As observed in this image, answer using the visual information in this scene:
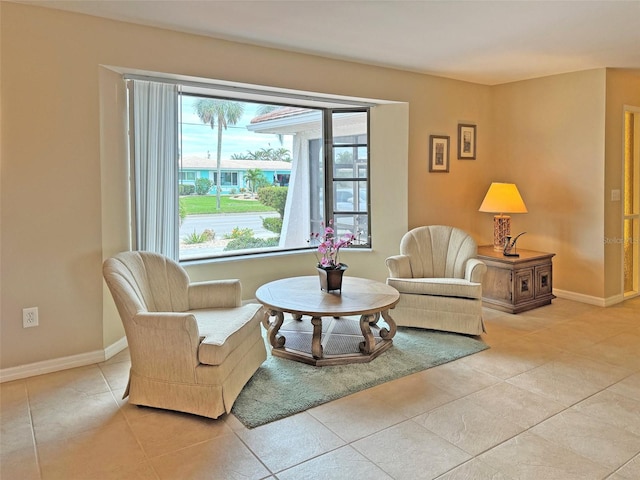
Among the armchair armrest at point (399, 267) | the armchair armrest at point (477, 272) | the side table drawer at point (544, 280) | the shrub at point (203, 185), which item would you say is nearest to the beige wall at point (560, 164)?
the side table drawer at point (544, 280)

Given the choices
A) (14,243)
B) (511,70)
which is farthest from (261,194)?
(511,70)

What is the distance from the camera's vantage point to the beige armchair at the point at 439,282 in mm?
3844

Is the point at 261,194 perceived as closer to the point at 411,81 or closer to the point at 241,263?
the point at 241,263

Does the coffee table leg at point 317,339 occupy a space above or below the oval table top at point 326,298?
below

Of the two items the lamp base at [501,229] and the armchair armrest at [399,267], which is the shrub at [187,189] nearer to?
the armchair armrest at [399,267]

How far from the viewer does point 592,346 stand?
366 centimetres

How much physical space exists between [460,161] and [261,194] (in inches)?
93.6

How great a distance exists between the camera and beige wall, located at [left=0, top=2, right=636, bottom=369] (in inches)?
121

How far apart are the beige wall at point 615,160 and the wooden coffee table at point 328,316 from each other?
2.72m

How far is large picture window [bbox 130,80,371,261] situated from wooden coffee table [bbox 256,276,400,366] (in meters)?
1.11

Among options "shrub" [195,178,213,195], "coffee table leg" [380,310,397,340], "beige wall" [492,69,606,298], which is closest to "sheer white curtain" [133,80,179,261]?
"shrub" [195,178,213,195]

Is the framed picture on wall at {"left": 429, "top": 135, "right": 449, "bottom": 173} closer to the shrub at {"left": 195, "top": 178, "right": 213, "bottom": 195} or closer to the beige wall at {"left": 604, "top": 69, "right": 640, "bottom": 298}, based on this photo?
the beige wall at {"left": 604, "top": 69, "right": 640, "bottom": 298}

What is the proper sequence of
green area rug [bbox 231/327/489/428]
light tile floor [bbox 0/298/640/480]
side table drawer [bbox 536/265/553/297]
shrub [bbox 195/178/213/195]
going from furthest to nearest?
1. side table drawer [bbox 536/265/553/297]
2. shrub [bbox 195/178/213/195]
3. green area rug [bbox 231/327/489/428]
4. light tile floor [bbox 0/298/640/480]

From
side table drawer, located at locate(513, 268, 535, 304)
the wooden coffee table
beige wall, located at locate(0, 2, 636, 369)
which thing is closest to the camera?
beige wall, located at locate(0, 2, 636, 369)
